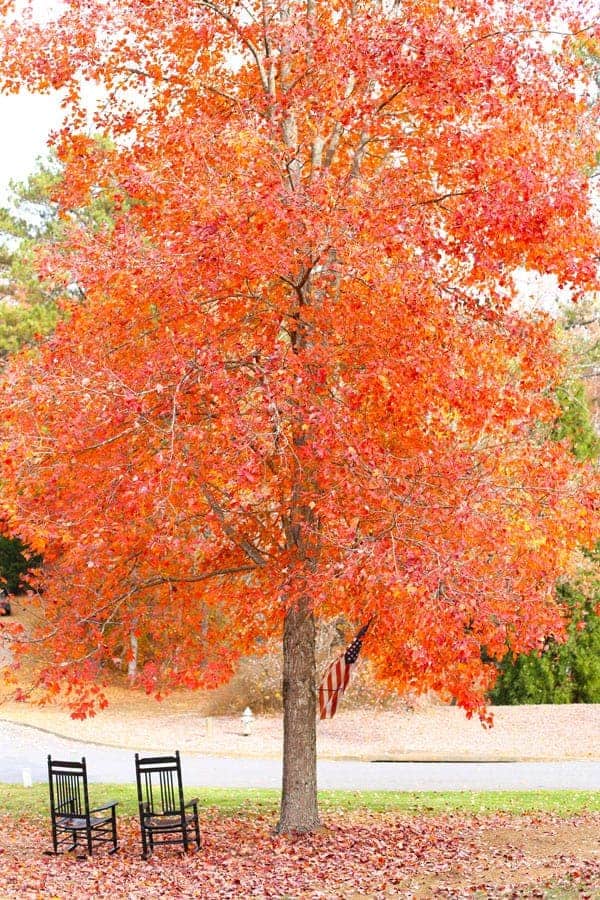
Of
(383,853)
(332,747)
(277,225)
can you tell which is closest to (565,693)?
(332,747)

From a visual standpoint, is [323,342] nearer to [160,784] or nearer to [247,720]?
[160,784]

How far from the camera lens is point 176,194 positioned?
10195 millimetres

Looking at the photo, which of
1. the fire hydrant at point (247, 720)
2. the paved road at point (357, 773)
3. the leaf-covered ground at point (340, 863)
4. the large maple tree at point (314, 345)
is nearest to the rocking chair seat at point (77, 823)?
the leaf-covered ground at point (340, 863)

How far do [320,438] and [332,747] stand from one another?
14.0m

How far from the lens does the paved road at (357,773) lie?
18.1 m

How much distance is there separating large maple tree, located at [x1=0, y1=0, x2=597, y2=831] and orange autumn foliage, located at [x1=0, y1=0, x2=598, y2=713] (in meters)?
0.04

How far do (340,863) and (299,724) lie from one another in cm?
172

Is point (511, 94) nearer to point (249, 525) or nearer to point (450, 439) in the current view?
point (450, 439)

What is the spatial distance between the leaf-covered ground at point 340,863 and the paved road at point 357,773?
13.6ft

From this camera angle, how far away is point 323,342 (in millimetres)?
10750

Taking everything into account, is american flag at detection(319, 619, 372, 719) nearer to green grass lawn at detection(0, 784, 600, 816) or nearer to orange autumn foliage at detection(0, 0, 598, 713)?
green grass lawn at detection(0, 784, 600, 816)

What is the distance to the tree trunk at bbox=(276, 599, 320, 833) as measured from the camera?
1244 cm

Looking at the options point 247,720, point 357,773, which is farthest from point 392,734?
point 357,773

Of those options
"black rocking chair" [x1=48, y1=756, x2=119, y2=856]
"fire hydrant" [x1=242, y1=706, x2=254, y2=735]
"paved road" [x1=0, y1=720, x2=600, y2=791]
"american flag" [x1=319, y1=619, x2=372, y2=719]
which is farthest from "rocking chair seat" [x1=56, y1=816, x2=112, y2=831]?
"fire hydrant" [x1=242, y1=706, x2=254, y2=735]
